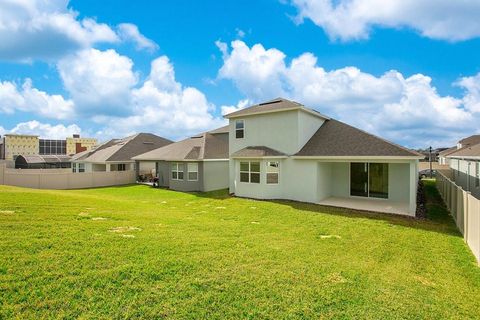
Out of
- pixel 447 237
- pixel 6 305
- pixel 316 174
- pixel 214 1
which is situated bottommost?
pixel 447 237

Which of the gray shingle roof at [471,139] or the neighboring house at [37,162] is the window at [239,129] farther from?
the gray shingle roof at [471,139]

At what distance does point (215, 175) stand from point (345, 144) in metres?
11.0

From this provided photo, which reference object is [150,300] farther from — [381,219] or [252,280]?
[381,219]

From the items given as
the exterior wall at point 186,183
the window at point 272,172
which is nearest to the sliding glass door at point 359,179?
the window at point 272,172

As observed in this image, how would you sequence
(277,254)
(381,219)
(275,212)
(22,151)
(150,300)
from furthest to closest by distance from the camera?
(22,151) < (275,212) < (381,219) < (277,254) < (150,300)

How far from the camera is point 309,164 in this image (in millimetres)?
16750

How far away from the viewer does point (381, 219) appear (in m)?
12.6

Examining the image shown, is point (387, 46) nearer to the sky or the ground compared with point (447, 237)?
nearer to the sky

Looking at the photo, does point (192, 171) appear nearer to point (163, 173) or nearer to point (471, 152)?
point (163, 173)

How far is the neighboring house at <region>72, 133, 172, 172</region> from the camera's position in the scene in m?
30.2

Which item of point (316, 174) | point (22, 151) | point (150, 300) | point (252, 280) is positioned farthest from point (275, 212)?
point (22, 151)

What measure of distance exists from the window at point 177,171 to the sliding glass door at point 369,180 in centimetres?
1359

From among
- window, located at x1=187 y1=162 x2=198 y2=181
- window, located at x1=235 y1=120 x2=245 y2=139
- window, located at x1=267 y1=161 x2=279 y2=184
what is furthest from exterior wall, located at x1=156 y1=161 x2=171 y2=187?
window, located at x1=267 y1=161 x2=279 y2=184

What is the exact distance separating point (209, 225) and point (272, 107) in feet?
34.3
